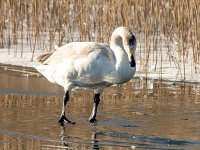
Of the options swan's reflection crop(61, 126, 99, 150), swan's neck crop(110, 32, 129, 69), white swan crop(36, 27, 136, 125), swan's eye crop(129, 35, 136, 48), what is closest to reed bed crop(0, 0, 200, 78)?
white swan crop(36, 27, 136, 125)

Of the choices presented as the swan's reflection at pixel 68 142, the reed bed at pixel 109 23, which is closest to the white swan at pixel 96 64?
the swan's reflection at pixel 68 142

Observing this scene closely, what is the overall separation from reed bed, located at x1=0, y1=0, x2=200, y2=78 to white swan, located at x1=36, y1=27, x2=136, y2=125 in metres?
3.93

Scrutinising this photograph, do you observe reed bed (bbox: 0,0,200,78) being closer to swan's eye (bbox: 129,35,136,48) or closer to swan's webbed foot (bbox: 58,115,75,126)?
swan's webbed foot (bbox: 58,115,75,126)

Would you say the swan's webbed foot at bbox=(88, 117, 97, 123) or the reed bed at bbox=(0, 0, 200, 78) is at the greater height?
the reed bed at bbox=(0, 0, 200, 78)

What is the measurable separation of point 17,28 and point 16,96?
510 cm

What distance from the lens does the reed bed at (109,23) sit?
13.9 meters

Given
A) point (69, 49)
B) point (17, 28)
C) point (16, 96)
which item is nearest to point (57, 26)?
point (17, 28)

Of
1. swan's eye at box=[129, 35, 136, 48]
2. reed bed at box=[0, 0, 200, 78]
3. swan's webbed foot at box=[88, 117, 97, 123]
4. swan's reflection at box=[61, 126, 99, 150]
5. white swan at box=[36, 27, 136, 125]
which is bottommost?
swan's reflection at box=[61, 126, 99, 150]

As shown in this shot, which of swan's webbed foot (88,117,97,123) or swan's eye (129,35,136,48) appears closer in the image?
swan's eye (129,35,136,48)

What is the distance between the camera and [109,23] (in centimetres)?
1405

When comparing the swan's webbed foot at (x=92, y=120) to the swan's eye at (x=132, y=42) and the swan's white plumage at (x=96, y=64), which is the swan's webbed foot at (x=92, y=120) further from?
the swan's eye at (x=132, y=42)

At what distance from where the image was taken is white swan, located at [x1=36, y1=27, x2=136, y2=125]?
8883 millimetres

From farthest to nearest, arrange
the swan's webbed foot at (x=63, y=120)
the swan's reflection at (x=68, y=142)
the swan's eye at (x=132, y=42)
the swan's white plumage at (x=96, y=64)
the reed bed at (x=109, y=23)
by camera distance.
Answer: the reed bed at (x=109, y=23) → the swan's webbed foot at (x=63, y=120) → the swan's white plumage at (x=96, y=64) → the swan's eye at (x=132, y=42) → the swan's reflection at (x=68, y=142)

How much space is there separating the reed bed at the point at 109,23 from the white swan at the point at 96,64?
3.93m
